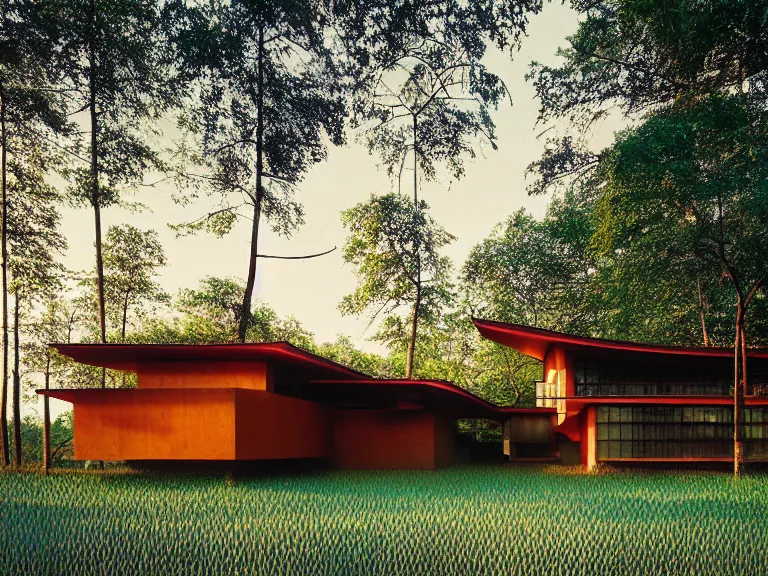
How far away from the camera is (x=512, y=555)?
713 centimetres

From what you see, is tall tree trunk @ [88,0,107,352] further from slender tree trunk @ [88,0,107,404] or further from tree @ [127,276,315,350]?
tree @ [127,276,315,350]

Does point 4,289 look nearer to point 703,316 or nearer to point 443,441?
point 443,441

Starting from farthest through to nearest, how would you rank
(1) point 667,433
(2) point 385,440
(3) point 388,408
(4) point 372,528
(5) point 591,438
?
(2) point 385,440, (5) point 591,438, (3) point 388,408, (1) point 667,433, (4) point 372,528

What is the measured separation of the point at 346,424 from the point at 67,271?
38.0 feet

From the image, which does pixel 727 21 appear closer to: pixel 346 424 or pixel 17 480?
pixel 346 424

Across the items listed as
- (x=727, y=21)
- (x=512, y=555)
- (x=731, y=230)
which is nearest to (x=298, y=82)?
(x=727, y=21)

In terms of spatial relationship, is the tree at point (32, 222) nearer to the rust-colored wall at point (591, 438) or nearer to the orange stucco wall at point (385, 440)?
the orange stucco wall at point (385, 440)

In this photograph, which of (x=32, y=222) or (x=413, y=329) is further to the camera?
(x=413, y=329)

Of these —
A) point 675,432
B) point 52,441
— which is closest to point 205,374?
point 675,432

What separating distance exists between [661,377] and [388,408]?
986 cm

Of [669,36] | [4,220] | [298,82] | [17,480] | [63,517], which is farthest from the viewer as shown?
[298,82]

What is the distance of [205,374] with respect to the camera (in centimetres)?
1575

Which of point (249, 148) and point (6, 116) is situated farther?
point (249, 148)

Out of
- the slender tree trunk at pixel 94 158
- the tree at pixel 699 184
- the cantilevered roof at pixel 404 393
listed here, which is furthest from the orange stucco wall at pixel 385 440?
the tree at pixel 699 184
